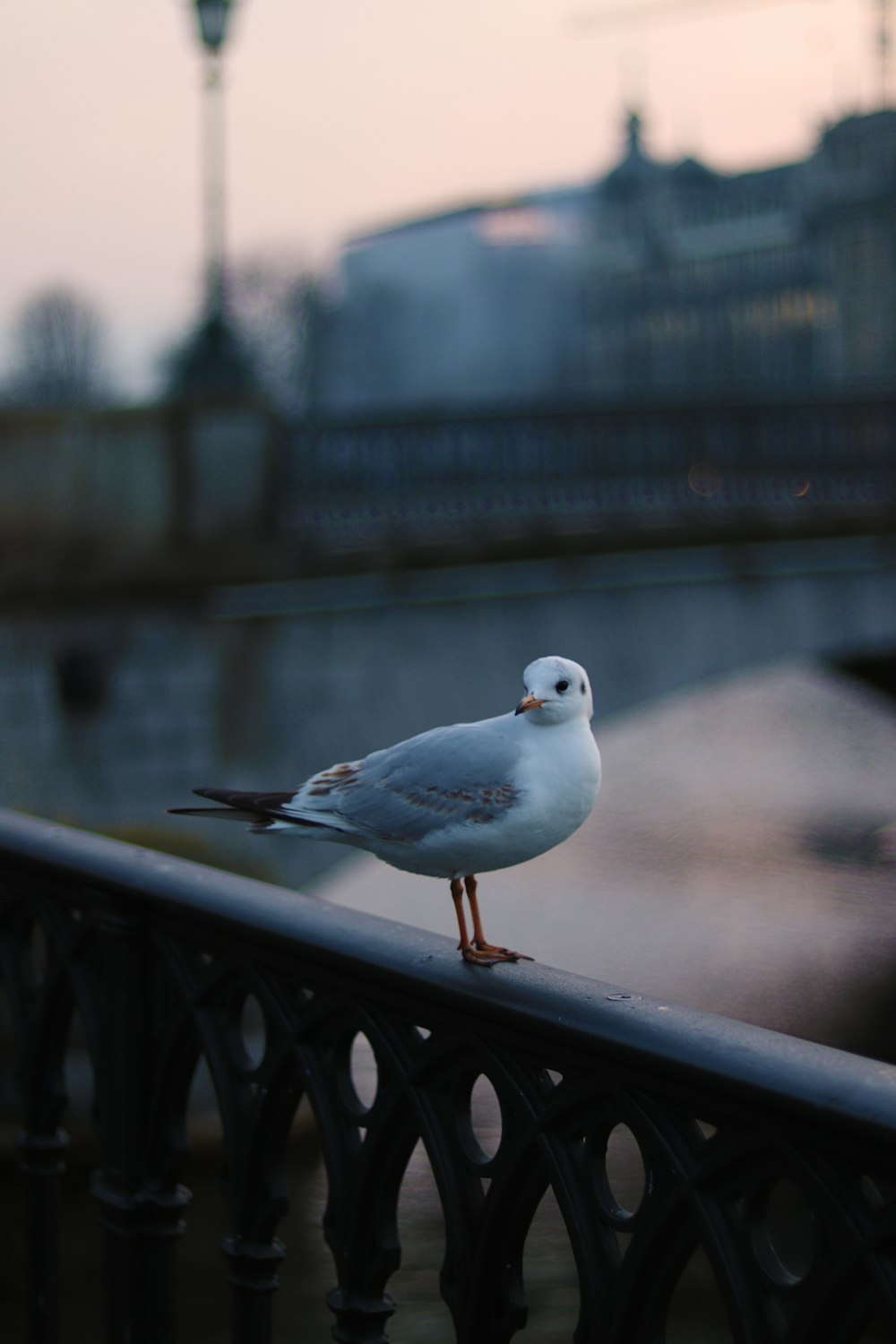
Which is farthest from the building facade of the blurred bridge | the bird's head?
the bird's head

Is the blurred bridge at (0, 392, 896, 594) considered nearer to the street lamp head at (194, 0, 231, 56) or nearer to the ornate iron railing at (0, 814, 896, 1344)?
the street lamp head at (194, 0, 231, 56)

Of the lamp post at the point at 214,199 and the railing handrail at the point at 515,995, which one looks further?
the lamp post at the point at 214,199

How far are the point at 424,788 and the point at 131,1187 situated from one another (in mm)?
964

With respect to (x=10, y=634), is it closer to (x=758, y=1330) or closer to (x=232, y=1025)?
(x=232, y=1025)

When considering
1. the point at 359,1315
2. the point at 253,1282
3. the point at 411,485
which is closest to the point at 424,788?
the point at 359,1315

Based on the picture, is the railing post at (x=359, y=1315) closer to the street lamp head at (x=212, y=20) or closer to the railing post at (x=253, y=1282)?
the railing post at (x=253, y=1282)

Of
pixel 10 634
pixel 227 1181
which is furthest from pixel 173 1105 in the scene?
pixel 10 634

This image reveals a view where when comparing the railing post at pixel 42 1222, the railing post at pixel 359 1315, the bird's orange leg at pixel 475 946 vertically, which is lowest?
the railing post at pixel 42 1222

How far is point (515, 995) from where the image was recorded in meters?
1.77

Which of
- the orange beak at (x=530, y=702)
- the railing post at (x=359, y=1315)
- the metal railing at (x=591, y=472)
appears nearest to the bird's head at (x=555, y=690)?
the orange beak at (x=530, y=702)

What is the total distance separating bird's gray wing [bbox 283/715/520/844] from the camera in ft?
5.78

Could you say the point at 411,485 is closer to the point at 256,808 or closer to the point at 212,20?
the point at 212,20

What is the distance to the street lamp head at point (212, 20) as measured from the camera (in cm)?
1260

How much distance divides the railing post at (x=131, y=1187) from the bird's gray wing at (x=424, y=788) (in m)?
0.73
